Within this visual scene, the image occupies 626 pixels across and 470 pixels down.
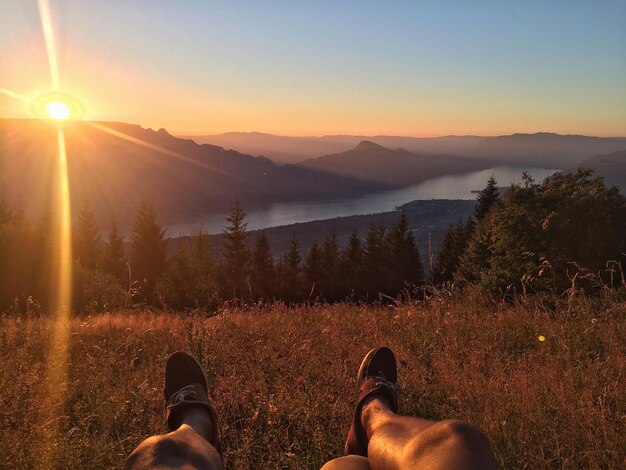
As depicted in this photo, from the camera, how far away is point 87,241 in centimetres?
5106

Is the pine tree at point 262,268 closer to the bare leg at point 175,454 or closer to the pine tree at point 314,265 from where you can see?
the pine tree at point 314,265

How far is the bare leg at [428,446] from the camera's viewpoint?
5.15 ft

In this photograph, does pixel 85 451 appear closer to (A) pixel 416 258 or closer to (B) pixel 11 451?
(B) pixel 11 451

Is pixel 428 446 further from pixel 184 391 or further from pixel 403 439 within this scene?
pixel 184 391

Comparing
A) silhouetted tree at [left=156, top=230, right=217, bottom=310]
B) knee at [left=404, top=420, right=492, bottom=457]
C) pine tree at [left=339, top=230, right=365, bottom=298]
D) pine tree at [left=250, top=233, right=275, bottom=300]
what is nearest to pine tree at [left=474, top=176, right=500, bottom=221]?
pine tree at [left=339, top=230, right=365, bottom=298]

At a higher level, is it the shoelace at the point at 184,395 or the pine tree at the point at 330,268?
the shoelace at the point at 184,395

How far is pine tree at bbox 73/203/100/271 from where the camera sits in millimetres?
49375

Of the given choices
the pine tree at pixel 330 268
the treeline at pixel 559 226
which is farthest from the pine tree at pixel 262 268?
the treeline at pixel 559 226

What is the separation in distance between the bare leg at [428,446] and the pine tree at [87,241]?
53.5 metres

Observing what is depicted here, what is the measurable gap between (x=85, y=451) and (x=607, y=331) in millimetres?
4558

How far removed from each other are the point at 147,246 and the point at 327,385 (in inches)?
1920

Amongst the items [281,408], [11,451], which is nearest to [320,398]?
[281,408]

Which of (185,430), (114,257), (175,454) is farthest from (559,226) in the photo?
(114,257)

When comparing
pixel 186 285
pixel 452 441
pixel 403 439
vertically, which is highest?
pixel 452 441
